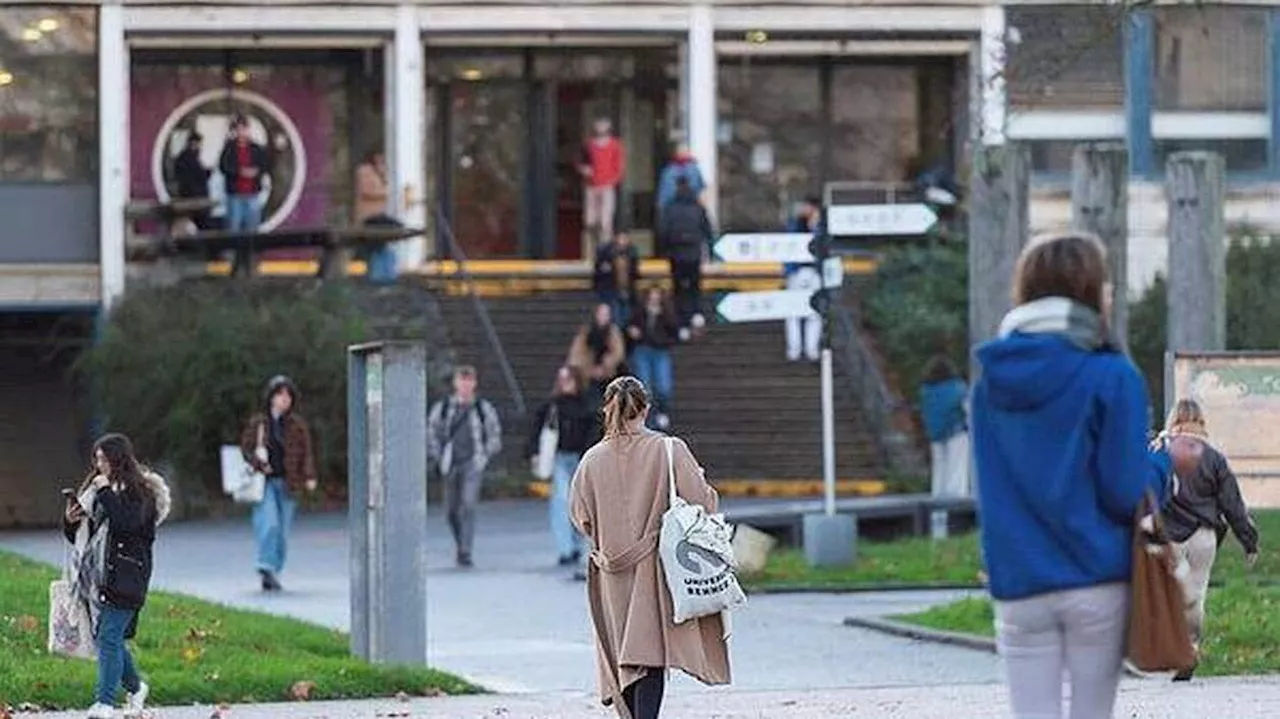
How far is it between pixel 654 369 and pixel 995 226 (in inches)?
318

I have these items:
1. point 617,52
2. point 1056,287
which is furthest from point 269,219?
point 1056,287

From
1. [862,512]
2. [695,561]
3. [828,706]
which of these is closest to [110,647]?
[695,561]

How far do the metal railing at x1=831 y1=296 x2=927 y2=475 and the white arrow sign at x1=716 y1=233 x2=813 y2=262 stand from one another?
9.19 meters

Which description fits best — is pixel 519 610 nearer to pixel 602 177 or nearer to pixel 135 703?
pixel 135 703

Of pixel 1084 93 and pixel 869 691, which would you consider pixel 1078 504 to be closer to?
pixel 869 691

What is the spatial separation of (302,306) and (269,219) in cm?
689

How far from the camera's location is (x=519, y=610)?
74.3ft

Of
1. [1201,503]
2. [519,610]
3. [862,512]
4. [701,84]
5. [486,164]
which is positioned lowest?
[519,610]

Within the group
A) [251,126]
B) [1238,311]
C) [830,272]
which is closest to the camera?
[830,272]

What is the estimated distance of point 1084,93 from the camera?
41219 millimetres

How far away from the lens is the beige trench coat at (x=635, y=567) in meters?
12.9

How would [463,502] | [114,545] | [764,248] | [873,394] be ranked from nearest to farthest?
[114,545] → [764,248] → [463,502] → [873,394]

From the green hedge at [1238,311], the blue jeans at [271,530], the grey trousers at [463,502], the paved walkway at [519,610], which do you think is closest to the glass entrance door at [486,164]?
the green hedge at [1238,311]

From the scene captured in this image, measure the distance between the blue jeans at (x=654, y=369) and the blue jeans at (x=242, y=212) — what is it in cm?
767
